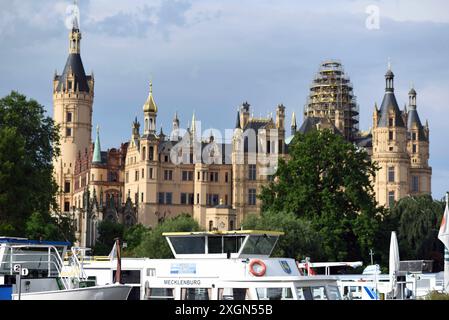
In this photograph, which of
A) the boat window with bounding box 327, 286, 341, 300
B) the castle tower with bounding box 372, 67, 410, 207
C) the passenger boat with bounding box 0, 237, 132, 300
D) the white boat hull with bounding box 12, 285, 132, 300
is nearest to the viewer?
the white boat hull with bounding box 12, 285, 132, 300

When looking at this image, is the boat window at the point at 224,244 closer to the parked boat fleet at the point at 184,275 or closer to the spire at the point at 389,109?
the parked boat fleet at the point at 184,275

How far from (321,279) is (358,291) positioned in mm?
15625

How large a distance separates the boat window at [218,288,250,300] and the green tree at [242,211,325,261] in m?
38.5

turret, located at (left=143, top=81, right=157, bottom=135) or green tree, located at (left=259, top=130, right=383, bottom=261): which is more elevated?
turret, located at (left=143, top=81, right=157, bottom=135)

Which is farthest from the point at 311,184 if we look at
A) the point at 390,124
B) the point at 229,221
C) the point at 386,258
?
the point at 390,124

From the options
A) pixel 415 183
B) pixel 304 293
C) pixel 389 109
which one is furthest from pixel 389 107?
pixel 304 293

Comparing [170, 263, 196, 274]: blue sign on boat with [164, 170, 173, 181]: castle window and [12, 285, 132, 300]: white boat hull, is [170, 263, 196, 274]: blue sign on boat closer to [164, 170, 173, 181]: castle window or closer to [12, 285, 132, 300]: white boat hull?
[12, 285, 132, 300]: white boat hull

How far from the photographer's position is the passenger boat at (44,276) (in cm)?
2264

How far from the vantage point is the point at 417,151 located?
13775 cm

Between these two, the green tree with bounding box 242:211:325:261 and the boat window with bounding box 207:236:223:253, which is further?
the green tree with bounding box 242:211:325:261

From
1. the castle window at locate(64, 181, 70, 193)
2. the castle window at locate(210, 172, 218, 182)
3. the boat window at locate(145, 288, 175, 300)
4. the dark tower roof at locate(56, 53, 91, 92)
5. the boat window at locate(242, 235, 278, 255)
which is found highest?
the dark tower roof at locate(56, 53, 91, 92)

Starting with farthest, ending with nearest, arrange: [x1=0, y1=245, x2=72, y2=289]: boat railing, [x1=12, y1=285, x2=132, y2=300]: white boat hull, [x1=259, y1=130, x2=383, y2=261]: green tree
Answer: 1. [x1=259, y1=130, x2=383, y2=261]: green tree
2. [x1=0, y1=245, x2=72, y2=289]: boat railing
3. [x1=12, y1=285, x2=132, y2=300]: white boat hull

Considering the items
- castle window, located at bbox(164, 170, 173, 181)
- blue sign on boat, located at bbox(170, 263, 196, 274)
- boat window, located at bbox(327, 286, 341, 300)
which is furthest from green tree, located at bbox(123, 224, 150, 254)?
boat window, located at bbox(327, 286, 341, 300)

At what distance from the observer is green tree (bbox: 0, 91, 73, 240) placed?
53.2 meters
